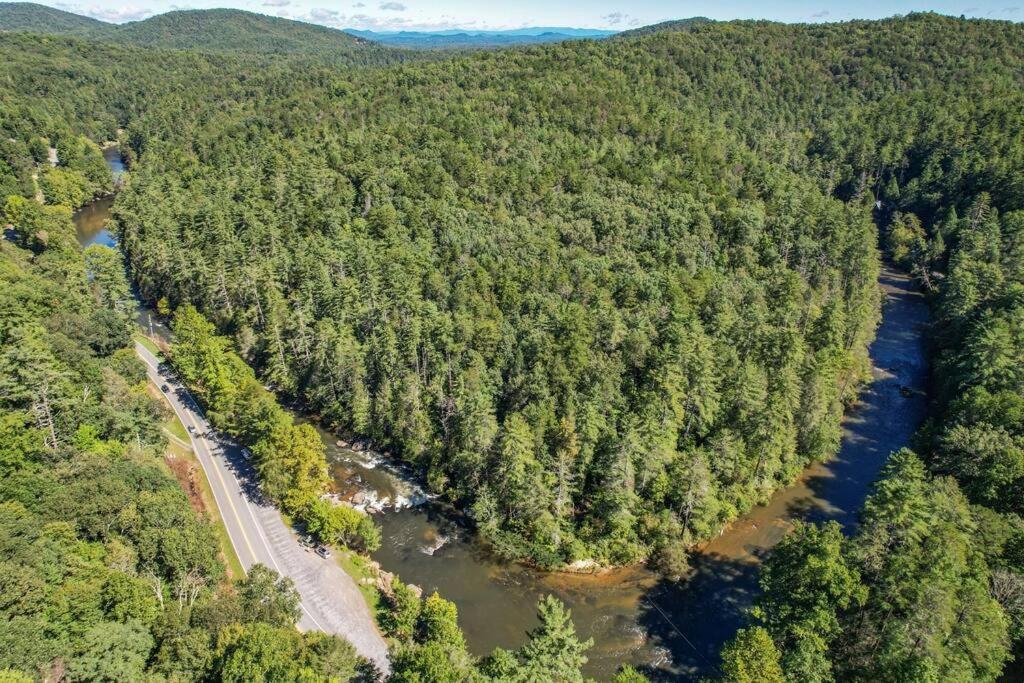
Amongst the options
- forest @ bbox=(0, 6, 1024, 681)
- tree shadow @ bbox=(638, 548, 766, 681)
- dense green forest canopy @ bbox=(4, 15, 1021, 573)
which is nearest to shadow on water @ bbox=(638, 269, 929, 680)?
tree shadow @ bbox=(638, 548, 766, 681)

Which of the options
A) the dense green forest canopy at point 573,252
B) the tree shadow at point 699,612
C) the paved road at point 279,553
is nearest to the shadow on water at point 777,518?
the tree shadow at point 699,612

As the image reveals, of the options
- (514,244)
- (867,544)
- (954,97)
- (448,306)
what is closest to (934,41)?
(954,97)

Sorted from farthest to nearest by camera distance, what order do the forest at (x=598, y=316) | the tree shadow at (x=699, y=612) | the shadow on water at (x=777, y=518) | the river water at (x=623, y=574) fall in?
the shadow on water at (x=777, y=518), the river water at (x=623, y=574), the tree shadow at (x=699, y=612), the forest at (x=598, y=316)

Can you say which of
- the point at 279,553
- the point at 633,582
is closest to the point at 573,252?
the point at 633,582

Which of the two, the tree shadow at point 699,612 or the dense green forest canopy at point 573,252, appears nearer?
the tree shadow at point 699,612

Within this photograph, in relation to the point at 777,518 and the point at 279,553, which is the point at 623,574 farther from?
the point at 279,553

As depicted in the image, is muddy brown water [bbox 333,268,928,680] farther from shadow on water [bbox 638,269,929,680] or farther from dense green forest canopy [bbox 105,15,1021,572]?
dense green forest canopy [bbox 105,15,1021,572]

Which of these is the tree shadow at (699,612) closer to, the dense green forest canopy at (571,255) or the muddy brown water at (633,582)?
the muddy brown water at (633,582)
